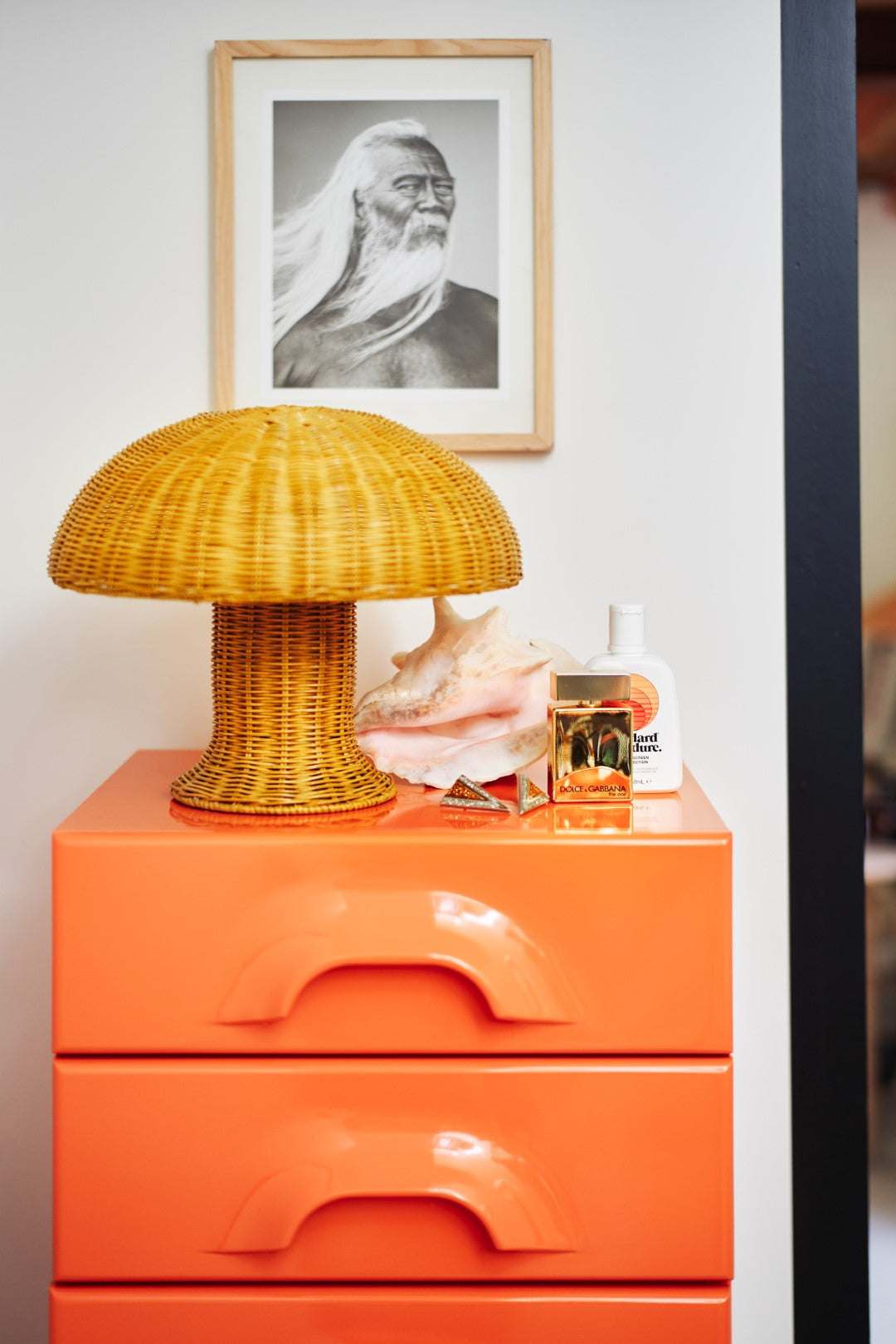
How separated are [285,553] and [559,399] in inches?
22.9

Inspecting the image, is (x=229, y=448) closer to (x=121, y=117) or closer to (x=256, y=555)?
(x=256, y=555)

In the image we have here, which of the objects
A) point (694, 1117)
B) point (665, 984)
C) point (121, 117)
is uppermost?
point (121, 117)

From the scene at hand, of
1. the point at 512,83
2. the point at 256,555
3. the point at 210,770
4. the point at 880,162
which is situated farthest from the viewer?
the point at 880,162

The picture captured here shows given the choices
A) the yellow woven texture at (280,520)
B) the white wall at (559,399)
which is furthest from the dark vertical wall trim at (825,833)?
the yellow woven texture at (280,520)

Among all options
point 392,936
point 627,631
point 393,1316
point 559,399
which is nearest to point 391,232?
point 559,399

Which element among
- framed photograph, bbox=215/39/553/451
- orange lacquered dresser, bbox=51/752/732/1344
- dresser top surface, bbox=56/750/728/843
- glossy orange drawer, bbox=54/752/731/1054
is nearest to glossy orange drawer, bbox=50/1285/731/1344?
orange lacquered dresser, bbox=51/752/732/1344

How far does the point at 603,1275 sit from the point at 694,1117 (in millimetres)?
148

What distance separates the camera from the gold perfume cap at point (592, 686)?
0.95m

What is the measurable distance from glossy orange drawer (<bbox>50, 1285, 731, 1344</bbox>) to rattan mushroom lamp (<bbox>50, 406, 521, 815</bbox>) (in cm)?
39

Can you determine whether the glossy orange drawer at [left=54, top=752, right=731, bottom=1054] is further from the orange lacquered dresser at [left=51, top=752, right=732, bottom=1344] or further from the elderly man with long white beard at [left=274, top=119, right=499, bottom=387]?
the elderly man with long white beard at [left=274, top=119, right=499, bottom=387]

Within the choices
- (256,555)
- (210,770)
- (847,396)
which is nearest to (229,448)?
(256,555)

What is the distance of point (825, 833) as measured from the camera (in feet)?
4.35

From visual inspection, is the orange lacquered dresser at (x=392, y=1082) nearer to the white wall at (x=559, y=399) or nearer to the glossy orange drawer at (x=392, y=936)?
the glossy orange drawer at (x=392, y=936)

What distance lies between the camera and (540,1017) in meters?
0.89
